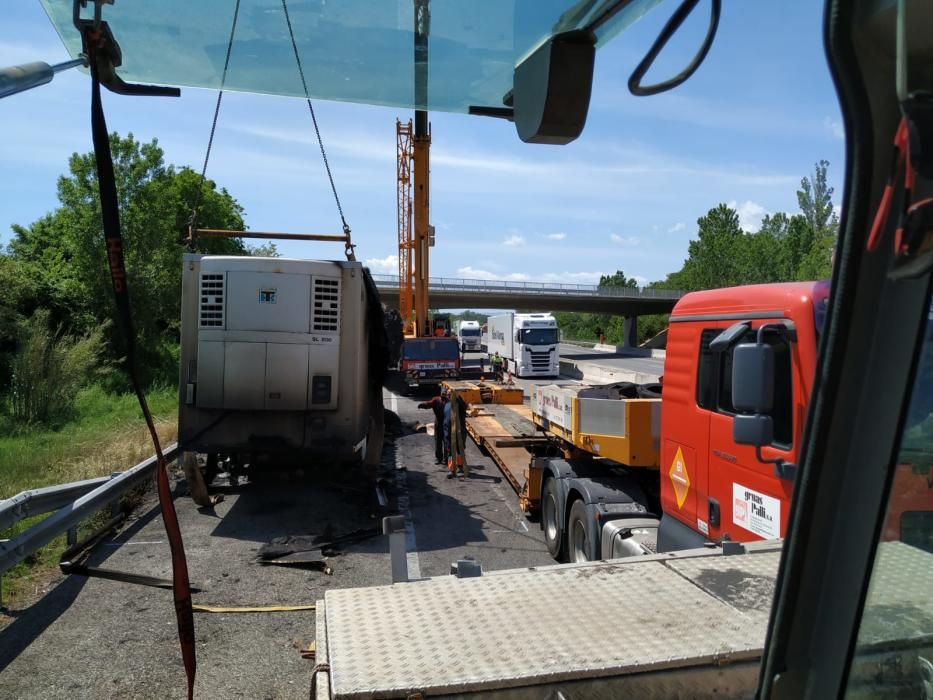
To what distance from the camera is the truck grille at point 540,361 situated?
38656mm

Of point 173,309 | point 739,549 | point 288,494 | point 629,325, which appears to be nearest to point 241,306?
point 288,494

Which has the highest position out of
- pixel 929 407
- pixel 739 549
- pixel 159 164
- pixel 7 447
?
pixel 159 164

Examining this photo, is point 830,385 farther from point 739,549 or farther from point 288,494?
point 288,494

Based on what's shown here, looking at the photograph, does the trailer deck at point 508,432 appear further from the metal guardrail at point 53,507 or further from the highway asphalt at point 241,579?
the metal guardrail at point 53,507

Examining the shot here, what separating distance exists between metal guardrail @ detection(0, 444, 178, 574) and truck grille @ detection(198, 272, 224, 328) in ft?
6.90

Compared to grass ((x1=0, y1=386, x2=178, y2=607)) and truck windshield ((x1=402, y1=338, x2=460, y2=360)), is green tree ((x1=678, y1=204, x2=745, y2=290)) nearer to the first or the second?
truck windshield ((x1=402, y1=338, x2=460, y2=360))

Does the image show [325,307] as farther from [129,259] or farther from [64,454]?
[129,259]

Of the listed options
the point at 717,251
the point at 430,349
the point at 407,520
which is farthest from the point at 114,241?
the point at 717,251

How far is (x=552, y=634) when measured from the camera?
244 cm

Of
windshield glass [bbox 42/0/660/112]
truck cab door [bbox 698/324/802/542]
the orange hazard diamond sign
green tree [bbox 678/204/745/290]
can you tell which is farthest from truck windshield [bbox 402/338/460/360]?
green tree [bbox 678/204/745/290]

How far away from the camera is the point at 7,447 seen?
13.8 meters

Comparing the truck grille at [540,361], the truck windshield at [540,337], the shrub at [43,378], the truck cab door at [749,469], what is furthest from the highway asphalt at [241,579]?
the truck grille at [540,361]

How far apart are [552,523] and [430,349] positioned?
812 inches

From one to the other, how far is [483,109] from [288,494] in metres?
8.14
